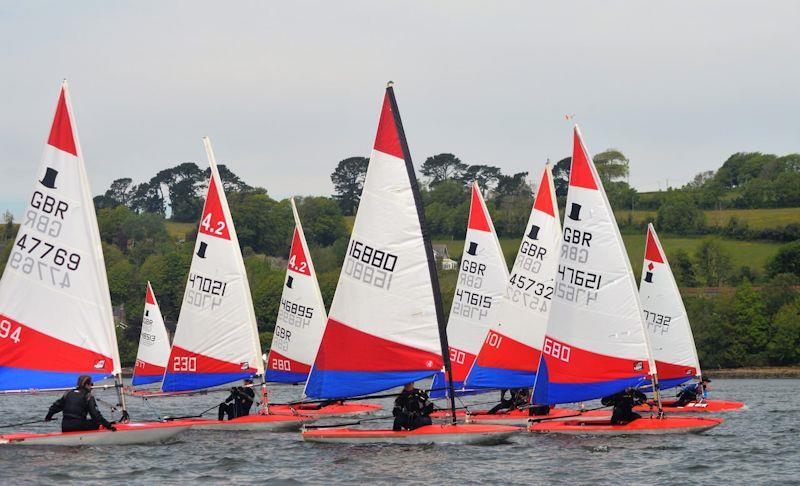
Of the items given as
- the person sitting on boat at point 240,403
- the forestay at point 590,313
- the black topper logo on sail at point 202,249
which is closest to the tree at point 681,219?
the black topper logo on sail at point 202,249

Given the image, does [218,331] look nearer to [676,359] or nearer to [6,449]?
[6,449]

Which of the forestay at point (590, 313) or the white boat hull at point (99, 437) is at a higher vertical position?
the forestay at point (590, 313)

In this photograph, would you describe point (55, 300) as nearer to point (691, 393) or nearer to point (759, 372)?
point (691, 393)

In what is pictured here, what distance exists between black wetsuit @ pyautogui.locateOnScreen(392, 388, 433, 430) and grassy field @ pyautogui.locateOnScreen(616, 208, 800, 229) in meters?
122

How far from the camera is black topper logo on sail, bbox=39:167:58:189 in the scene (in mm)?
30812

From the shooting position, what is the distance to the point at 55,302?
3125 centimetres

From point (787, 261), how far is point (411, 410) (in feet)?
332

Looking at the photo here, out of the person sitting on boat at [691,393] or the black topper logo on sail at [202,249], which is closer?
the black topper logo on sail at [202,249]

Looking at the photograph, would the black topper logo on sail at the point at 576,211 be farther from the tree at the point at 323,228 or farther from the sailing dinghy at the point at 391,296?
the tree at the point at 323,228

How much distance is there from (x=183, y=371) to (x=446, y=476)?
14.8 meters

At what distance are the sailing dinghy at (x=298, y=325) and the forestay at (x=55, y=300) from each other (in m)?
16.6

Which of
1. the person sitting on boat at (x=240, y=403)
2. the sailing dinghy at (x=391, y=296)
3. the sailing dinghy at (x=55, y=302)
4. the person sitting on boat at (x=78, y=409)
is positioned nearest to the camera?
the person sitting on boat at (x=78, y=409)

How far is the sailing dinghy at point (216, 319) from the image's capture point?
127ft

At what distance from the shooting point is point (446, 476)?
2689 centimetres
